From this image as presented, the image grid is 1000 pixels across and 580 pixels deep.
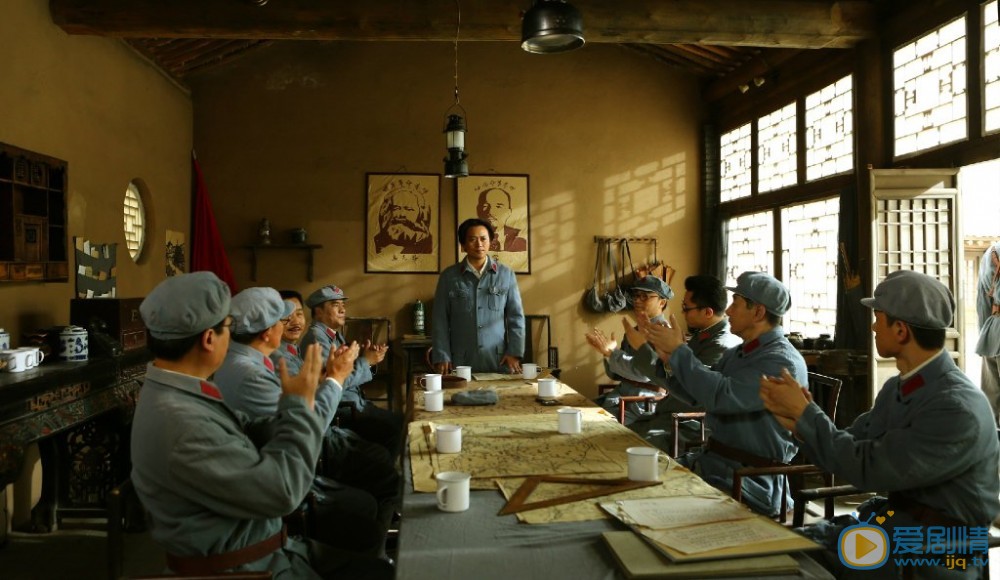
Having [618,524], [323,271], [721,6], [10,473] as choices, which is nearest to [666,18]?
[721,6]

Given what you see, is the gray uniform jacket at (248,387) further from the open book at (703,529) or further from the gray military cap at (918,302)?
the gray military cap at (918,302)

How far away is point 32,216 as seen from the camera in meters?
4.21

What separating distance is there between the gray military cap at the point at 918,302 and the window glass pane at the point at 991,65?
9.72 feet

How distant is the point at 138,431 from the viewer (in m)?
1.67

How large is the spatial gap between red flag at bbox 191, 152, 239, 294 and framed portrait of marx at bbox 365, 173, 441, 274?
4.71ft

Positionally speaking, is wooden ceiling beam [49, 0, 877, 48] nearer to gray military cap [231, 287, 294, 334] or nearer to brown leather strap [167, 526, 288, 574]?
gray military cap [231, 287, 294, 334]

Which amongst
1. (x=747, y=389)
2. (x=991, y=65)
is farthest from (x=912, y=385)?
(x=991, y=65)

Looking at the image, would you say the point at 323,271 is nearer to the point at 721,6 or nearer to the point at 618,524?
the point at 721,6

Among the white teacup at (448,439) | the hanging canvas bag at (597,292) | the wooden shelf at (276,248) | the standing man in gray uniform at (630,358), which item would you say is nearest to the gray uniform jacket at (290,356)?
the white teacup at (448,439)

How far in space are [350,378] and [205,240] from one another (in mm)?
3833

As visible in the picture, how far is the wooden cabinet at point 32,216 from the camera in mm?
4000

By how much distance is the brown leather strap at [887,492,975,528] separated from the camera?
6.06 ft

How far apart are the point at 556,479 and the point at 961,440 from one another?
1.05 m

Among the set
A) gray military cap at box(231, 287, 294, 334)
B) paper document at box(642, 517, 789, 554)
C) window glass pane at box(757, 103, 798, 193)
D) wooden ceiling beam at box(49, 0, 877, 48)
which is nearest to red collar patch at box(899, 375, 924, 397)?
paper document at box(642, 517, 789, 554)
